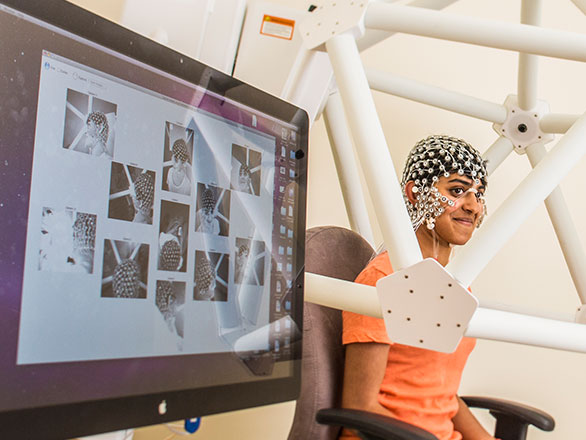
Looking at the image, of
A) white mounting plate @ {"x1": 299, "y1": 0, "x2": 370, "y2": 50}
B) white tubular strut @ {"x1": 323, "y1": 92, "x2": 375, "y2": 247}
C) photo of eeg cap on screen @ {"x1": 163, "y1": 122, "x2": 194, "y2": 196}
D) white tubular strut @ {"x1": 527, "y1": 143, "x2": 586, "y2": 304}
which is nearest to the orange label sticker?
white mounting plate @ {"x1": 299, "y1": 0, "x2": 370, "y2": 50}

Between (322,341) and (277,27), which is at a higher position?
(277,27)

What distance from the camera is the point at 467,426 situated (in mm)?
1324

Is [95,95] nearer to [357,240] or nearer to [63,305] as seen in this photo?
[63,305]

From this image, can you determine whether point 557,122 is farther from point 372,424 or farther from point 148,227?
point 148,227

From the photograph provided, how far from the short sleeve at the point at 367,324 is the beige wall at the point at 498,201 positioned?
0.53 m

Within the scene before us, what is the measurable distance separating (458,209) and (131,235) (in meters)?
1.00

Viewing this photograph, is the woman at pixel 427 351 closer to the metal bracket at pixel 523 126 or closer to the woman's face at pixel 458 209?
the woman's face at pixel 458 209

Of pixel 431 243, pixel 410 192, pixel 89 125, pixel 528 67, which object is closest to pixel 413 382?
pixel 431 243

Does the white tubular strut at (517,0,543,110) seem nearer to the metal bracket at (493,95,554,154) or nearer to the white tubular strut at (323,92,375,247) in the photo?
the metal bracket at (493,95,554,154)

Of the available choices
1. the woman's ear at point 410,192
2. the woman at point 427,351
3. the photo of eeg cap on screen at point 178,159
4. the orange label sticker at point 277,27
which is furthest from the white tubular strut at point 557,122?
the photo of eeg cap on screen at point 178,159

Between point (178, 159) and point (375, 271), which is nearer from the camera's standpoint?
point (178, 159)

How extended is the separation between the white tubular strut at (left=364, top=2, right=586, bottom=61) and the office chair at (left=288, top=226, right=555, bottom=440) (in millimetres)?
505

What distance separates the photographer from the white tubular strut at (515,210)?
1.98ft

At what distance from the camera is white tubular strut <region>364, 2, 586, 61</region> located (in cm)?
71
